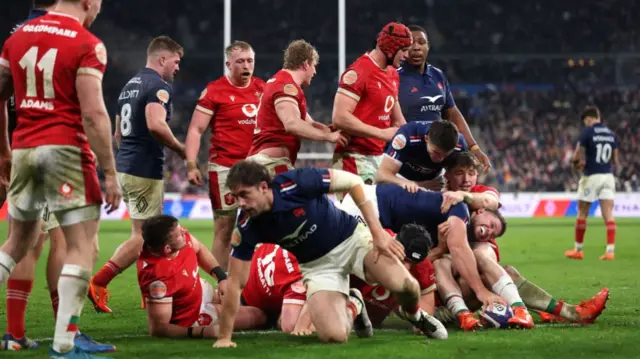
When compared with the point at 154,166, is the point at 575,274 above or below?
below

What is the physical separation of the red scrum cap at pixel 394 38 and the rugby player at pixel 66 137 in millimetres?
3421

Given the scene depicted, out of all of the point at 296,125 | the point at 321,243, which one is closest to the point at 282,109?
the point at 296,125

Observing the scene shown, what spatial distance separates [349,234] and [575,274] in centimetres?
594

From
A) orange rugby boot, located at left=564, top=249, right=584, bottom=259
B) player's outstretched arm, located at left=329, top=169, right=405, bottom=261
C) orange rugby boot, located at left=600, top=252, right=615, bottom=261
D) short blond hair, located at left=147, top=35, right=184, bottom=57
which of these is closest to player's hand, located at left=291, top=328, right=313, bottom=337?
player's outstretched arm, located at left=329, top=169, right=405, bottom=261

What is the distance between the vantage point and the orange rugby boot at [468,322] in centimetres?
706

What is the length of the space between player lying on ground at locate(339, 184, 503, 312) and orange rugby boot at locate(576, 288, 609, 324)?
67 centimetres

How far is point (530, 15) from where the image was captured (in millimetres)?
38375

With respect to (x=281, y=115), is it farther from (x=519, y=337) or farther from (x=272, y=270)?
(x=519, y=337)

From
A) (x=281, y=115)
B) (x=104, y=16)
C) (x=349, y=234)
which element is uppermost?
(x=104, y=16)

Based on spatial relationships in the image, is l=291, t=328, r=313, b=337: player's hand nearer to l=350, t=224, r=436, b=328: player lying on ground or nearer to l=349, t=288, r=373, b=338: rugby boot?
l=349, t=288, r=373, b=338: rugby boot

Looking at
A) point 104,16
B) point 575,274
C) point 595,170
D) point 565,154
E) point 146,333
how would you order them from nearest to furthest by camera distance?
point 146,333, point 575,274, point 595,170, point 565,154, point 104,16

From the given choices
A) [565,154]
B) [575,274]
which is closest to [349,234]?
[575,274]

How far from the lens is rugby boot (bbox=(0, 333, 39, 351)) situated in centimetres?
622

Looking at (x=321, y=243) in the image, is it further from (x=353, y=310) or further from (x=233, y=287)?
(x=233, y=287)
